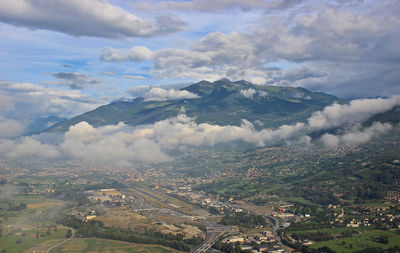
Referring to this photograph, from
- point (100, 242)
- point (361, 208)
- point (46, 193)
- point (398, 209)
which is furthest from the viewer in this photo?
point (46, 193)

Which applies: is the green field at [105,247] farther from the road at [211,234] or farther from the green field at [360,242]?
the green field at [360,242]

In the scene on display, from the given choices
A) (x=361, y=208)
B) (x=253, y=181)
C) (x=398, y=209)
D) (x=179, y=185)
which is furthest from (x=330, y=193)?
(x=179, y=185)

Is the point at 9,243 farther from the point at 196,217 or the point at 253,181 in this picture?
the point at 253,181

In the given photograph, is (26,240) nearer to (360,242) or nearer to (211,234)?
A: (211,234)

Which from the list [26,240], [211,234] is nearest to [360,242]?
[211,234]

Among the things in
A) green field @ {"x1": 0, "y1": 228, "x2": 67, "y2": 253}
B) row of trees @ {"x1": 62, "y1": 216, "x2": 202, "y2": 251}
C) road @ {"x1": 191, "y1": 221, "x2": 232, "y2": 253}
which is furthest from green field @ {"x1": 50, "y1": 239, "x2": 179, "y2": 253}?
road @ {"x1": 191, "y1": 221, "x2": 232, "y2": 253}

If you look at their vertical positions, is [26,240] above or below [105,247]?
above

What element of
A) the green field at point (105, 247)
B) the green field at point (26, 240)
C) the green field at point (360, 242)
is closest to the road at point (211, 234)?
the green field at point (105, 247)

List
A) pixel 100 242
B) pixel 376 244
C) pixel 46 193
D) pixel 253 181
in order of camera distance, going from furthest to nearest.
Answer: pixel 253 181
pixel 46 193
pixel 100 242
pixel 376 244

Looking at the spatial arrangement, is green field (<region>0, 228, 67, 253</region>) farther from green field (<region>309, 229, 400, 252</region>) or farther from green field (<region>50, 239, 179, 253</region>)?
green field (<region>309, 229, 400, 252</region>)
